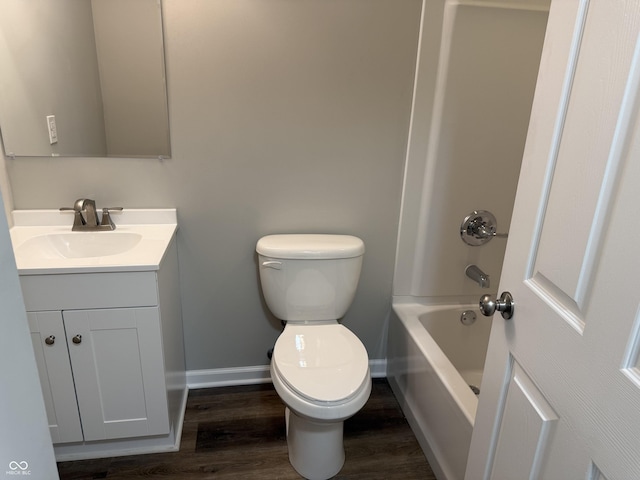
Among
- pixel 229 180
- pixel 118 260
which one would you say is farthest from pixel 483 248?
pixel 118 260

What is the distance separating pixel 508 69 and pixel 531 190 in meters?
1.13

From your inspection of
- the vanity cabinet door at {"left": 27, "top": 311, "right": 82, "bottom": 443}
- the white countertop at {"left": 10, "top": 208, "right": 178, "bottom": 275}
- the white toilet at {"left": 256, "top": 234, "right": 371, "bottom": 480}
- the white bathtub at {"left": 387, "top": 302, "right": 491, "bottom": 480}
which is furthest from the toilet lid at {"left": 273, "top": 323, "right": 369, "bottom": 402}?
the vanity cabinet door at {"left": 27, "top": 311, "right": 82, "bottom": 443}

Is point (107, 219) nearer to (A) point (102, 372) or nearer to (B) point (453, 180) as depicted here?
(A) point (102, 372)

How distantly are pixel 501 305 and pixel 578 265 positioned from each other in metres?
0.25

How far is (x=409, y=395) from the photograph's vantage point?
192 centimetres

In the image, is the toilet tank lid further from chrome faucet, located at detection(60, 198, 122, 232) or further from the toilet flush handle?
chrome faucet, located at detection(60, 198, 122, 232)

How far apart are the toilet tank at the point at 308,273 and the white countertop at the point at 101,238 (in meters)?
0.40

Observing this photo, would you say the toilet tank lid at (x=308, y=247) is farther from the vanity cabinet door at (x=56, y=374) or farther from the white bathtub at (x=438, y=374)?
the vanity cabinet door at (x=56, y=374)

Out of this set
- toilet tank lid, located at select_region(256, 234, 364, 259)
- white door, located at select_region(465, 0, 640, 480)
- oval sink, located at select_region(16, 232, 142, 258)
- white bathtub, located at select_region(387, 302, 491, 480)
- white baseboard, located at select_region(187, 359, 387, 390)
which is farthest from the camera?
white baseboard, located at select_region(187, 359, 387, 390)

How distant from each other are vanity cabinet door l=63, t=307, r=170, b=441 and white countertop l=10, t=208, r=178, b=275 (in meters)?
0.17

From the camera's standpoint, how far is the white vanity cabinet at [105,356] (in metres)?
1.40

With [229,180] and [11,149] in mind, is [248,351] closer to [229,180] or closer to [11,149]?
[229,180]

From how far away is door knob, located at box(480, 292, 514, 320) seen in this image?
953 millimetres

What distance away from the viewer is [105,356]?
150 centimetres
